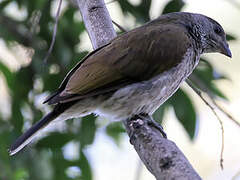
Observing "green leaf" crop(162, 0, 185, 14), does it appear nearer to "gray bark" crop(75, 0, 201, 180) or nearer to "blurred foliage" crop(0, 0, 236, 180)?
"blurred foliage" crop(0, 0, 236, 180)

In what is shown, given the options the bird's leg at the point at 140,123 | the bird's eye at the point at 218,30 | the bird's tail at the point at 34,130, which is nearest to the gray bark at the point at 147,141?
the bird's leg at the point at 140,123

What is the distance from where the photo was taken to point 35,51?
211 inches

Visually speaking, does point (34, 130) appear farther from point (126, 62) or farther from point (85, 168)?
point (85, 168)

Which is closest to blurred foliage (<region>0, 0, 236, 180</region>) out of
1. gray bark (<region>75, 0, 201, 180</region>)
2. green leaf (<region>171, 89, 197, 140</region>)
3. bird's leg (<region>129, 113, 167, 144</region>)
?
green leaf (<region>171, 89, 197, 140</region>)

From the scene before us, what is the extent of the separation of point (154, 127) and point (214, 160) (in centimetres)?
443

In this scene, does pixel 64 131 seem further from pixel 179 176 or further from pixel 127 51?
pixel 179 176

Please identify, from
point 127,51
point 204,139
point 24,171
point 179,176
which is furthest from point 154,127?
point 204,139

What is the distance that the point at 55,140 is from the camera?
202 inches

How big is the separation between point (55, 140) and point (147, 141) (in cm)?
169

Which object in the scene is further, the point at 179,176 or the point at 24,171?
the point at 24,171

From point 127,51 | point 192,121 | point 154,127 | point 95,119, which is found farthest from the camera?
point 95,119

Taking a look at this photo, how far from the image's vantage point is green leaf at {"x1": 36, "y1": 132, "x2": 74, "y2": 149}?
16.9ft

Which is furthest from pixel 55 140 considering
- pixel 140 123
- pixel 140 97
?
pixel 140 123

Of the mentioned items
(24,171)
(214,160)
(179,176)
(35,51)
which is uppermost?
(179,176)
